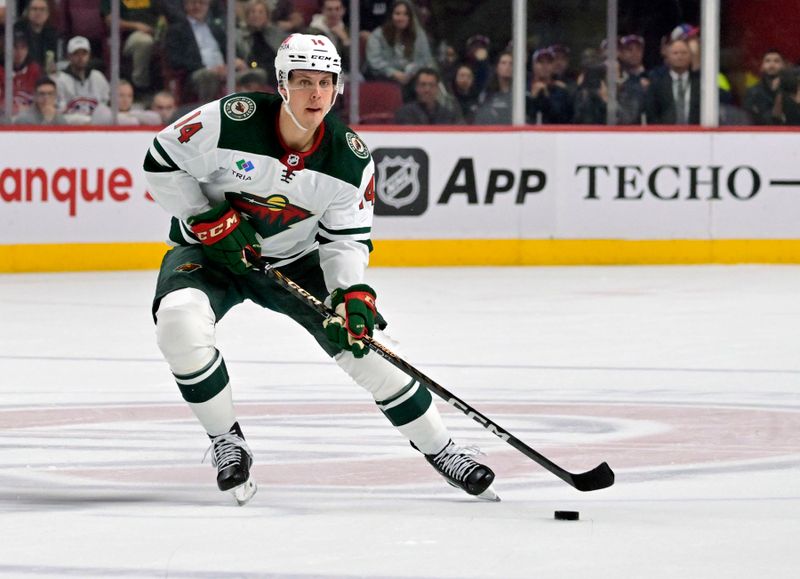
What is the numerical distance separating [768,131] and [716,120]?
1.05 feet

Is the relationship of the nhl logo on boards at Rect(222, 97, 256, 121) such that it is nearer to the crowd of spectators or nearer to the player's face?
the player's face

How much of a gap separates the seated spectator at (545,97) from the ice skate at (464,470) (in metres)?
6.71

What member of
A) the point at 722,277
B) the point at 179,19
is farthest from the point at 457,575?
the point at 179,19

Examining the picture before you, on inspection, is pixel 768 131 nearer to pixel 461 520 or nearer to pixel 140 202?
pixel 140 202

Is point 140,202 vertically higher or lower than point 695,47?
lower

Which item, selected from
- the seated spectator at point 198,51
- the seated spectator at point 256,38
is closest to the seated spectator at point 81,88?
the seated spectator at point 198,51

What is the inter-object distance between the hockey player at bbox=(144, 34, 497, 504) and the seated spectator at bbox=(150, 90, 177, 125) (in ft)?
19.9

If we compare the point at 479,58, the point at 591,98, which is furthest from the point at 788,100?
the point at 479,58

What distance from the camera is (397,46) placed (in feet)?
33.9

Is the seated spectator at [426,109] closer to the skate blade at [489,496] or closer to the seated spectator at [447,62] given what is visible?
the seated spectator at [447,62]

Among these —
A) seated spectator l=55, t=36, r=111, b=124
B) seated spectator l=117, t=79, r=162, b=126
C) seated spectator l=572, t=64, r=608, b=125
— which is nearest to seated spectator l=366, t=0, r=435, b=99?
seated spectator l=572, t=64, r=608, b=125

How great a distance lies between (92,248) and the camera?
31.8 ft

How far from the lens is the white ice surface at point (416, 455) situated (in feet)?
10.5

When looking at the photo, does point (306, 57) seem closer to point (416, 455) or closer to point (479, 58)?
point (416, 455)
